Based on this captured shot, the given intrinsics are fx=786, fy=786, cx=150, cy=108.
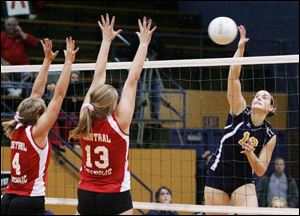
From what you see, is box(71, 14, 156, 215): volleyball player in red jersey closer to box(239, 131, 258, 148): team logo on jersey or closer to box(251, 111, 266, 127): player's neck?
box(239, 131, 258, 148): team logo on jersey

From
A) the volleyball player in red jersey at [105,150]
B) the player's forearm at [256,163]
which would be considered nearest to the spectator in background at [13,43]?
the player's forearm at [256,163]

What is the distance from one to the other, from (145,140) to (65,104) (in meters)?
1.87

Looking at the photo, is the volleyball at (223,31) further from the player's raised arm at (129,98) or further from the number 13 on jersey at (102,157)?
the number 13 on jersey at (102,157)

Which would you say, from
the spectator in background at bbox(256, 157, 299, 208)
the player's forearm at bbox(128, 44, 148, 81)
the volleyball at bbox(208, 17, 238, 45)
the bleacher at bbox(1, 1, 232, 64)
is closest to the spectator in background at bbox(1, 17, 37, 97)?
the bleacher at bbox(1, 1, 232, 64)

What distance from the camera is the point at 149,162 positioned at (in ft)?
38.6

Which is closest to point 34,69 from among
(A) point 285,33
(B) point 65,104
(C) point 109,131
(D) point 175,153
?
(B) point 65,104

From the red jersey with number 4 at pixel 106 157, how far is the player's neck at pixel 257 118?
2.13 metres

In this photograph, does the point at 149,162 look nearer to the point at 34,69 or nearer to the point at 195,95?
the point at 195,95

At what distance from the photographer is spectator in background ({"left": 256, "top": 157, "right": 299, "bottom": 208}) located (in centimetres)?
1192

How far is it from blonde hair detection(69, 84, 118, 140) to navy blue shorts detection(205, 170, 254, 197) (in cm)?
201

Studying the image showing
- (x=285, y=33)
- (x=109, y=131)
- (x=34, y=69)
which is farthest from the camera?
(x=285, y=33)

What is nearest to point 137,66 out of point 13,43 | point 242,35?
point 242,35

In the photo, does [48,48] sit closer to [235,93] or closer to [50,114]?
[50,114]

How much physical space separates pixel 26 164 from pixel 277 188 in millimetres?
6386
